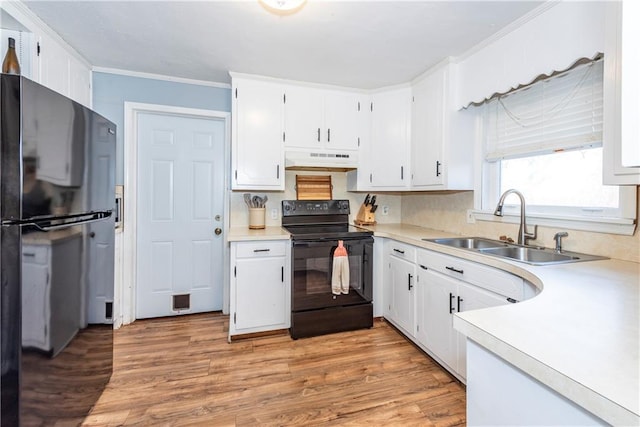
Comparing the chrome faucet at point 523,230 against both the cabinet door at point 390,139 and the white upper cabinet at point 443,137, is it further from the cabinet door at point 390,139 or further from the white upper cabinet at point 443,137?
the cabinet door at point 390,139

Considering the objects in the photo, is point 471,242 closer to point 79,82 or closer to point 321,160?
point 321,160

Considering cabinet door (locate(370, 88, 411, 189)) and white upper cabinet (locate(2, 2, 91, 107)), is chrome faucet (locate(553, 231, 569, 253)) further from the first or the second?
white upper cabinet (locate(2, 2, 91, 107))

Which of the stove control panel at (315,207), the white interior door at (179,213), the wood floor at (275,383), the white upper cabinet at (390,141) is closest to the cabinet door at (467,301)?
the wood floor at (275,383)

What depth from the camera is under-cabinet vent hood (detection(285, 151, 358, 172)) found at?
2.79 meters

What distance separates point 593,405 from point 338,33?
213cm

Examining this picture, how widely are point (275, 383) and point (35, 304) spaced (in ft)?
4.39

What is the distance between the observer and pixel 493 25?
1871 mm

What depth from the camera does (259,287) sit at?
2475mm

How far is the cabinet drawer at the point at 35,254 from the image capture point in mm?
1103

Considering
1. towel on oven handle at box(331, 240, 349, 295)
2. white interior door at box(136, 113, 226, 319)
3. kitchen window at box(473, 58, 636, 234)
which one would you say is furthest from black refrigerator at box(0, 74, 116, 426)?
kitchen window at box(473, 58, 636, 234)

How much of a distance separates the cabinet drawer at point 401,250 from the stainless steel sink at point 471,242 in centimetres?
20

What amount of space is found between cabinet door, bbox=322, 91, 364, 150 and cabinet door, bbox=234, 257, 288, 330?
4.14 feet

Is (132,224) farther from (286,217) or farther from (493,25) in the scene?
(493,25)

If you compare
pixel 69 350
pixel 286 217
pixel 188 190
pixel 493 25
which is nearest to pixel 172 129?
pixel 188 190
